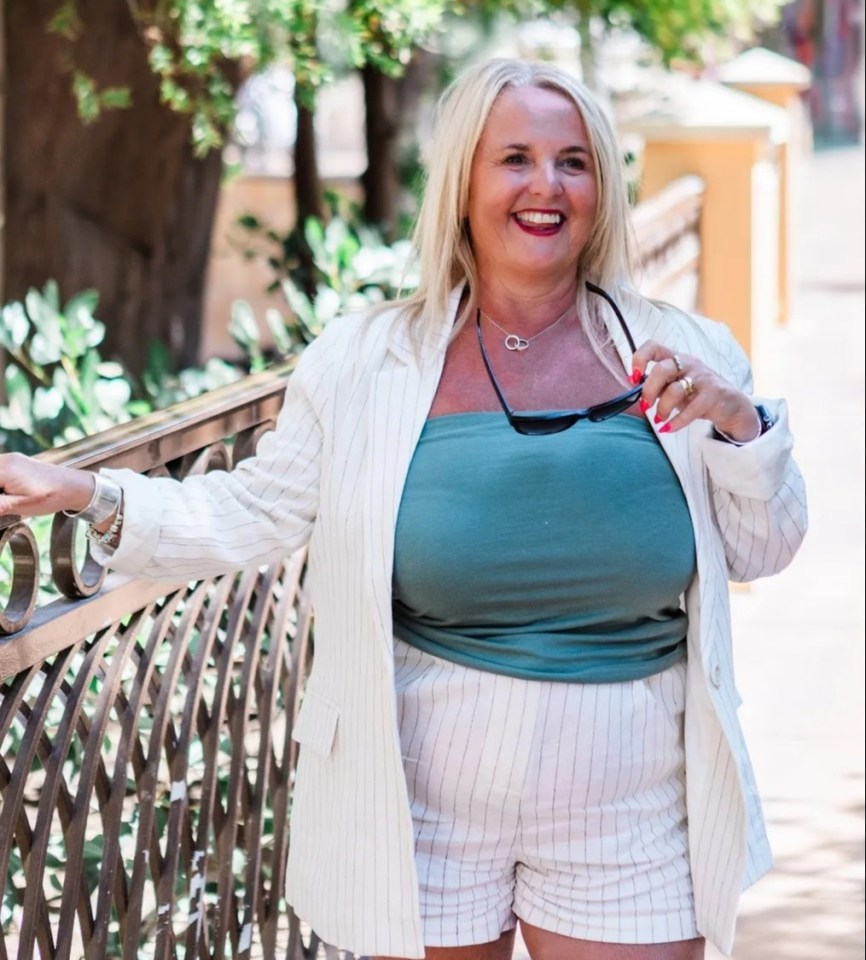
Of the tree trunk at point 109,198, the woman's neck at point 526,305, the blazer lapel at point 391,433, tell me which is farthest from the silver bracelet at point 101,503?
the tree trunk at point 109,198

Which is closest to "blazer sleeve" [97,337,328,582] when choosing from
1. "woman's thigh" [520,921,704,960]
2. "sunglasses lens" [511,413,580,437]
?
"sunglasses lens" [511,413,580,437]

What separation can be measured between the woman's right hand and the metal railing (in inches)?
1.6

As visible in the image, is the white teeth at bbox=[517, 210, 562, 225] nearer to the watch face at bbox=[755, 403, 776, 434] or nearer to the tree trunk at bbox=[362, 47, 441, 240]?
the watch face at bbox=[755, 403, 776, 434]

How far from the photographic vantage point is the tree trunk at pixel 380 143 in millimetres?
10352

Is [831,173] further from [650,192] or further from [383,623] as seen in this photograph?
[383,623]

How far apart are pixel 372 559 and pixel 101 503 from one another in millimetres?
380

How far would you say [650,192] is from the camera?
841cm

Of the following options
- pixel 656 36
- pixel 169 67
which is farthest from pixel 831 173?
pixel 169 67

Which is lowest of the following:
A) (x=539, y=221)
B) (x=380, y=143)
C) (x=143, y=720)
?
(x=143, y=720)

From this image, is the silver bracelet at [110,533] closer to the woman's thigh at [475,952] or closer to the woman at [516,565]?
the woman at [516,565]

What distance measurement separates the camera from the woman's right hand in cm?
232

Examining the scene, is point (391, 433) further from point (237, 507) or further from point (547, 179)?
point (547, 179)

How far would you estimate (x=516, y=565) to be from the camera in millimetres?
2363

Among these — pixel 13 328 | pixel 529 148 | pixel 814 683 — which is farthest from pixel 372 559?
pixel 814 683
